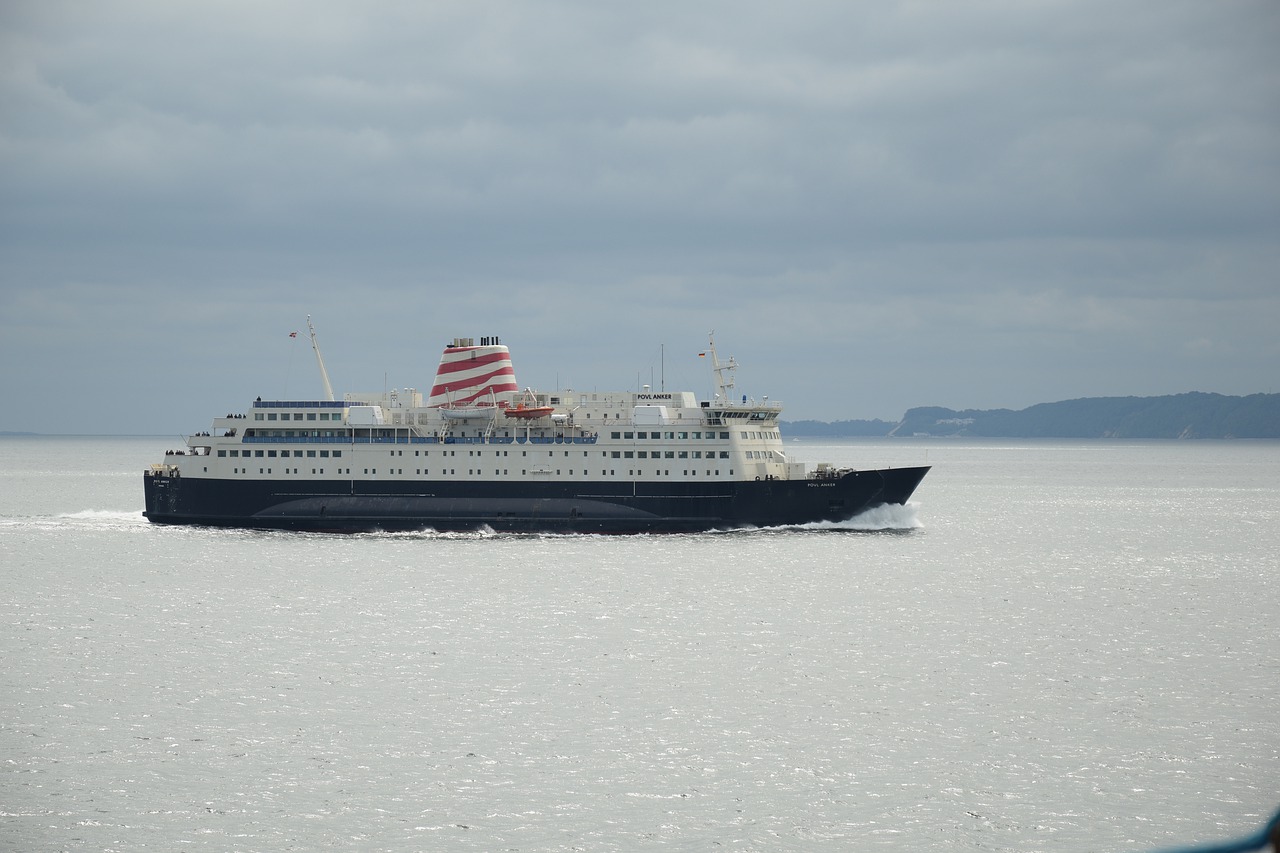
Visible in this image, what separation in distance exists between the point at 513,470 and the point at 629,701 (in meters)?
31.3

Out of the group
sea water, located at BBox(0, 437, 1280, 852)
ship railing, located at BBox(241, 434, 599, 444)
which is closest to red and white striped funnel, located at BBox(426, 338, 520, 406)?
ship railing, located at BBox(241, 434, 599, 444)

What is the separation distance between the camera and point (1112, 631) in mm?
38688

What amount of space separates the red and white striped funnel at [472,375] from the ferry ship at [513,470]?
634 mm

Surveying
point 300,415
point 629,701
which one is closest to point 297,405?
point 300,415

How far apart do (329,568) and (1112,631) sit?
1084 inches

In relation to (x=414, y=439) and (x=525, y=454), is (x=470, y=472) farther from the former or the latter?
(x=414, y=439)

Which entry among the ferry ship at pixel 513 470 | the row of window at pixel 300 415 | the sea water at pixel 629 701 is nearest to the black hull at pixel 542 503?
the ferry ship at pixel 513 470

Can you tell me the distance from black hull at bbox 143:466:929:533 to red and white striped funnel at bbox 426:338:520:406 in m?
5.38

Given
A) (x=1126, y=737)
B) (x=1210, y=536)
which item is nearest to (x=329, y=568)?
(x=1126, y=737)

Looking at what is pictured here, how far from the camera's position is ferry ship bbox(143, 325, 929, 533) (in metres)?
59.2

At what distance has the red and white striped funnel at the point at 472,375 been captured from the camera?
64.1 m

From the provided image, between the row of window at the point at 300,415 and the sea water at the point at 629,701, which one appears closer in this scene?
the sea water at the point at 629,701

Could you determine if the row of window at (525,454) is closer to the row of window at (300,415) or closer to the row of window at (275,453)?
the row of window at (275,453)

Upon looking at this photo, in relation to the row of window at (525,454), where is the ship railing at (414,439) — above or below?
above
